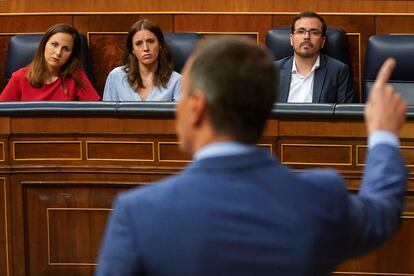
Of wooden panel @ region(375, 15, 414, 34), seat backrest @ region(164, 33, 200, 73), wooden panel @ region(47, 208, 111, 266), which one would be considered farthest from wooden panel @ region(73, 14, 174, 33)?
wooden panel @ region(47, 208, 111, 266)

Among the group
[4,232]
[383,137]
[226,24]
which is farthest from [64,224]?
[383,137]

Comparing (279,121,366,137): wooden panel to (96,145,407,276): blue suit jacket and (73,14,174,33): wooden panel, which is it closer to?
(73,14,174,33): wooden panel

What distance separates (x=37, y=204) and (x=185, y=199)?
5.51 feet

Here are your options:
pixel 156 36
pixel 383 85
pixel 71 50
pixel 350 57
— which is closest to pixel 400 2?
pixel 350 57

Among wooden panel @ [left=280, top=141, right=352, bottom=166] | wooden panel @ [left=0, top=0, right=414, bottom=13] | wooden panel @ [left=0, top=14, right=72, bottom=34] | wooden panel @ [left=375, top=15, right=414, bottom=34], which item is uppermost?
wooden panel @ [left=0, top=0, right=414, bottom=13]

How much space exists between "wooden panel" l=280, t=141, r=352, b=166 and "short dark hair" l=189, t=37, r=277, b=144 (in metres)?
1.48

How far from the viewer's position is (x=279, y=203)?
0.84m

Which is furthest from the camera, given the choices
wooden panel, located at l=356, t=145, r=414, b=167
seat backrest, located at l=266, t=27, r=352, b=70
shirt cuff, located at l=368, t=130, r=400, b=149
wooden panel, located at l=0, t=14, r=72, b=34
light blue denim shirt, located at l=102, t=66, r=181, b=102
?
wooden panel, located at l=0, t=14, r=72, b=34

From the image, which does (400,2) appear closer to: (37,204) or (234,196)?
(37,204)

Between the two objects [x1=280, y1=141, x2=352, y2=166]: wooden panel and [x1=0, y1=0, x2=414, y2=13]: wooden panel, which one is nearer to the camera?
[x1=280, y1=141, x2=352, y2=166]: wooden panel

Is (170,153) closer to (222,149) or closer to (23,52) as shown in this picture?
(23,52)

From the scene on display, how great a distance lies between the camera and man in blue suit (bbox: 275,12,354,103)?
2.99 metres

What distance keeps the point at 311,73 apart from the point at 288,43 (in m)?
0.16

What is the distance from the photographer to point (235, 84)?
827 millimetres
